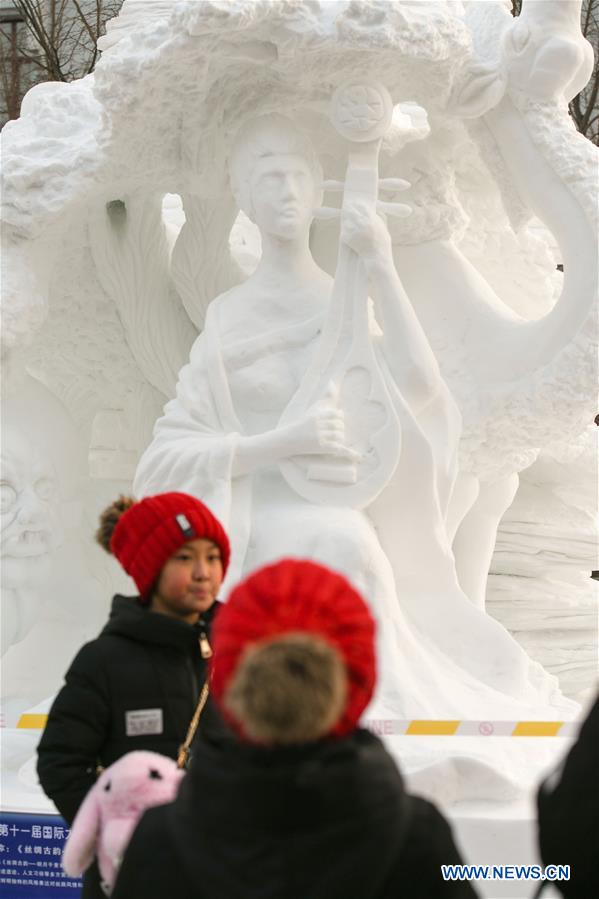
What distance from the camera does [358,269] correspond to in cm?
454

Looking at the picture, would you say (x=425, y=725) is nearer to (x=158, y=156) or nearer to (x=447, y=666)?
(x=447, y=666)

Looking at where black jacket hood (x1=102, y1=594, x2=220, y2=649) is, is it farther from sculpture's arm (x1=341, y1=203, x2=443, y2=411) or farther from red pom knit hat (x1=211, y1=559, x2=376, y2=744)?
sculpture's arm (x1=341, y1=203, x2=443, y2=411)

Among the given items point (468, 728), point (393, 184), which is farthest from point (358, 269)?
point (468, 728)

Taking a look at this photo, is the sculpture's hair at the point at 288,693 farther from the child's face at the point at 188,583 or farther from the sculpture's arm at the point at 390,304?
the sculpture's arm at the point at 390,304

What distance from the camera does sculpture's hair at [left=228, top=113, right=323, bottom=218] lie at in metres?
4.65

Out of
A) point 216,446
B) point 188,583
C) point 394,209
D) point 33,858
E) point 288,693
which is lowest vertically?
point 33,858

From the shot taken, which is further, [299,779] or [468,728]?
[468,728]

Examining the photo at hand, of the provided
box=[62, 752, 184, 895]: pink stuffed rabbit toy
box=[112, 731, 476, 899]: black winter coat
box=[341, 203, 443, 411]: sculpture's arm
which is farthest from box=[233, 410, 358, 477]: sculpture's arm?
box=[112, 731, 476, 899]: black winter coat

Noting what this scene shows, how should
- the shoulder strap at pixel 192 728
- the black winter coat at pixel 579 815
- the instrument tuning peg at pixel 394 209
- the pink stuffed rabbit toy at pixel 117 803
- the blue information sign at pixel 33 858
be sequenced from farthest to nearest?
the instrument tuning peg at pixel 394 209 < the blue information sign at pixel 33 858 < the shoulder strap at pixel 192 728 < the pink stuffed rabbit toy at pixel 117 803 < the black winter coat at pixel 579 815

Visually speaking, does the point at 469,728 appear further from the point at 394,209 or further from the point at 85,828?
the point at 85,828

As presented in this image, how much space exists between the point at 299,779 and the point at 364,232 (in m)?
2.96

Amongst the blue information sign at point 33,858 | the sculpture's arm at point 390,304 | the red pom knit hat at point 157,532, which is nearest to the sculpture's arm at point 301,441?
the sculpture's arm at point 390,304

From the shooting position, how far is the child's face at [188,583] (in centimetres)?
273

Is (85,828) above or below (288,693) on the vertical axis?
below
